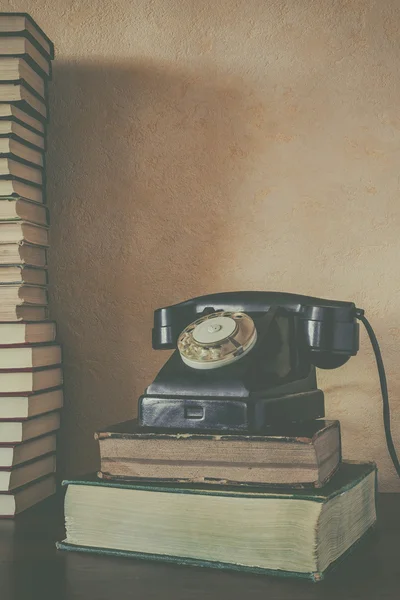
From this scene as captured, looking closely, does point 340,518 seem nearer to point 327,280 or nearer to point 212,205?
point 327,280

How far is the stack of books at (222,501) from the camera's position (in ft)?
2.54

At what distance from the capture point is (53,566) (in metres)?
0.82

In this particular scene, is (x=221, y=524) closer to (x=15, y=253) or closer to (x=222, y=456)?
(x=222, y=456)

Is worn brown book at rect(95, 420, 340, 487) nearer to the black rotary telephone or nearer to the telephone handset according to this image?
the black rotary telephone

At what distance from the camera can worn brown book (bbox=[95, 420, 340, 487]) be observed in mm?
812

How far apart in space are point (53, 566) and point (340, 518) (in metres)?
0.34

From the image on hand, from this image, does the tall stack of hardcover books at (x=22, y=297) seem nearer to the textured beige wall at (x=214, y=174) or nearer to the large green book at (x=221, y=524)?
the textured beige wall at (x=214, y=174)

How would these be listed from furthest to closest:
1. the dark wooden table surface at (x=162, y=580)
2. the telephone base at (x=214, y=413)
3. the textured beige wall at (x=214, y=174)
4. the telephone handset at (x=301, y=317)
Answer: the textured beige wall at (x=214, y=174) → the telephone handset at (x=301, y=317) → the telephone base at (x=214, y=413) → the dark wooden table surface at (x=162, y=580)

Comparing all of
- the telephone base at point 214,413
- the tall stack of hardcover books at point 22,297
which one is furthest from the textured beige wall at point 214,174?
the telephone base at point 214,413

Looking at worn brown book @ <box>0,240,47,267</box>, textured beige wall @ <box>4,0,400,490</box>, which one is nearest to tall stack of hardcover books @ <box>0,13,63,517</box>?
worn brown book @ <box>0,240,47,267</box>

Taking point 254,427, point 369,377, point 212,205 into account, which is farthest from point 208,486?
point 212,205

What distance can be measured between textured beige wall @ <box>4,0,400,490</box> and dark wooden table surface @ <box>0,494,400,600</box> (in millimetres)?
428

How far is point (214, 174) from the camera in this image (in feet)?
4.24

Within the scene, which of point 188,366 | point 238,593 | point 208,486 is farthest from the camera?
point 188,366
